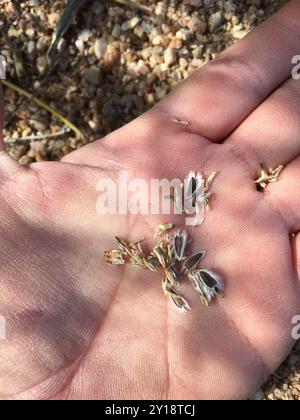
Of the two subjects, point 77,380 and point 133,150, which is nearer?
point 77,380

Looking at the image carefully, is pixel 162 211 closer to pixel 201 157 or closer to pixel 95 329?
pixel 201 157

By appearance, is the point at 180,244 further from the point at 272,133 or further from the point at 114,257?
the point at 272,133

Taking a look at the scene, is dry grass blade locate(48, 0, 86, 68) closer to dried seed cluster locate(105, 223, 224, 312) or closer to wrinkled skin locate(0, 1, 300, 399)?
wrinkled skin locate(0, 1, 300, 399)

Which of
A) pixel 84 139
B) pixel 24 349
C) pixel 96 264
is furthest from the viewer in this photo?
pixel 84 139

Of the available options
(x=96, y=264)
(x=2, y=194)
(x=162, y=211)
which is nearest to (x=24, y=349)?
(x=96, y=264)

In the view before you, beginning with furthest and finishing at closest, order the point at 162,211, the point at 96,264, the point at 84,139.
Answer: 1. the point at 84,139
2. the point at 162,211
3. the point at 96,264
